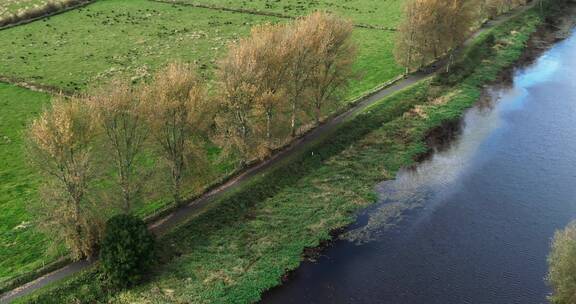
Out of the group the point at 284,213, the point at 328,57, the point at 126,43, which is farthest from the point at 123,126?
the point at 126,43

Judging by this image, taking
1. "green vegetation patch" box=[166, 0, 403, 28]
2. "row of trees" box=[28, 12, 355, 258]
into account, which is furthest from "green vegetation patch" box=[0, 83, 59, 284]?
"green vegetation patch" box=[166, 0, 403, 28]

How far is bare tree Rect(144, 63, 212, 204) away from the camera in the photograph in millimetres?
50125

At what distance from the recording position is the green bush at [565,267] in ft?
127

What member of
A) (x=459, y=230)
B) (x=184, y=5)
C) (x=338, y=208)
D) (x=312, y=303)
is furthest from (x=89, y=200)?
(x=184, y=5)

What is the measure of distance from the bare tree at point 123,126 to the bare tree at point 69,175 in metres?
1.59

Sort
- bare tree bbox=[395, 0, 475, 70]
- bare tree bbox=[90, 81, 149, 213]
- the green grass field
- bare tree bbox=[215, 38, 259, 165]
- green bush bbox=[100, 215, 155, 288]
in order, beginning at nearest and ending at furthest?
green bush bbox=[100, 215, 155, 288]
bare tree bbox=[90, 81, 149, 213]
bare tree bbox=[215, 38, 259, 165]
bare tree bbox=[395, 0, 475, 70]
the green grass field

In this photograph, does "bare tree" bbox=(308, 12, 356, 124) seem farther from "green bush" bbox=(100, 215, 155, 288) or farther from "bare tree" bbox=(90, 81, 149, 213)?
"green bush" bbox=(100, 215, 155, 288)

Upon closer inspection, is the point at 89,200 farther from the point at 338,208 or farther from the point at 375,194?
the point at 375,194

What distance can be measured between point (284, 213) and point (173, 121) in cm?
1511

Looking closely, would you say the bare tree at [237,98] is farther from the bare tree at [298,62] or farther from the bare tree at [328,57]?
the bare tree at [328,57]

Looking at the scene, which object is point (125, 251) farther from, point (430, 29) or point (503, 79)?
point (503, 79)

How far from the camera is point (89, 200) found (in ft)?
156

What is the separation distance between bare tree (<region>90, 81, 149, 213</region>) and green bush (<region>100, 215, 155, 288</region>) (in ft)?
15.2

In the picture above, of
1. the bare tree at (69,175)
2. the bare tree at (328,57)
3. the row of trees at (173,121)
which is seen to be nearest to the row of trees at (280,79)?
the bare tree at (328,57)
